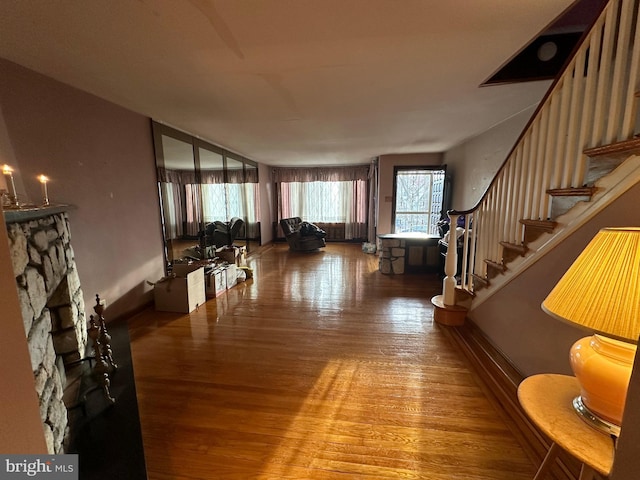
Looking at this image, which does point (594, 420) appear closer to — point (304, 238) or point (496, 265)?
point (496, 265)

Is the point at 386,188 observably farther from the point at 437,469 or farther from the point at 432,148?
the point at 437,469

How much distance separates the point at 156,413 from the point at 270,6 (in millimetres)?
2466

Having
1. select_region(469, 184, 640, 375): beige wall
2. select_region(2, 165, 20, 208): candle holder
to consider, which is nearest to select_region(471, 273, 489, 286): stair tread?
select_region(469, 184, 640, 375): beige wall

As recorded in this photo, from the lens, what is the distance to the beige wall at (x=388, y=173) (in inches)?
232

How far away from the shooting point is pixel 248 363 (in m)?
2.17

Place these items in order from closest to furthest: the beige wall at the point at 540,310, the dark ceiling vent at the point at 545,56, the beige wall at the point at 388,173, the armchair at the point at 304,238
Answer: the beige wall at the point at 540,310
the dark ceiling vent at the point at 545,56
the beige wall at the point at 388,173
the armchair at the point at 304,238

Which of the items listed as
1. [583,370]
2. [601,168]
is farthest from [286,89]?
[583,370]

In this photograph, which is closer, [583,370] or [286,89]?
[583,370]

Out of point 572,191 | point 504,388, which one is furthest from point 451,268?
point 572,191

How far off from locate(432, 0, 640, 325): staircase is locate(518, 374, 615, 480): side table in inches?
34.3

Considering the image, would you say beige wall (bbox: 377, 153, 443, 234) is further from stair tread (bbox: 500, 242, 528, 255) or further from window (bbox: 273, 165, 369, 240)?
stair tread (bbox: 500, 242, 528, 255)

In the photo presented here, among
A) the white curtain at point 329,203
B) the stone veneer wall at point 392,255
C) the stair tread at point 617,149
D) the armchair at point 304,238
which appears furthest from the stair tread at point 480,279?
the white curtain at point 329,203

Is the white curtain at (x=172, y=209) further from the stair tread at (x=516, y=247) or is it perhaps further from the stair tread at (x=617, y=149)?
the stair tread at (x=617, y=149)

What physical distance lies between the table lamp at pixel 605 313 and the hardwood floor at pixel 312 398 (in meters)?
0.74
